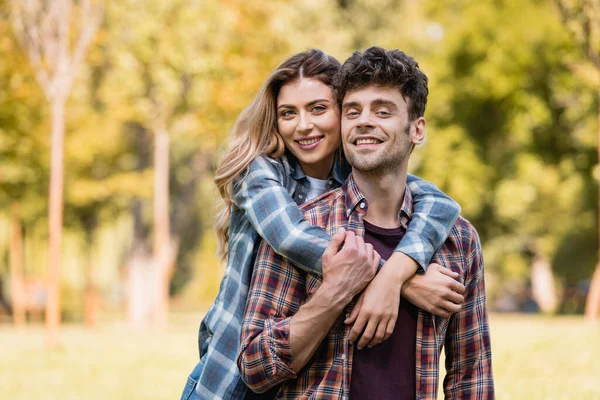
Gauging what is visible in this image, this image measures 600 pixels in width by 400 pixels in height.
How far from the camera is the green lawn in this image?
365 inches

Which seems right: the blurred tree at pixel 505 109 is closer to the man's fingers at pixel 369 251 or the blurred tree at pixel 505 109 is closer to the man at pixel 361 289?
the man at pixel 361 289

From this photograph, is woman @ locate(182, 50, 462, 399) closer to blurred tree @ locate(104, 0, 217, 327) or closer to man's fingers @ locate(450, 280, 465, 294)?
man's fingers @ locate(450, 280, 465, 294)

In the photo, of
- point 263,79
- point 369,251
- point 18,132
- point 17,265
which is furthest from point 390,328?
point 17,265

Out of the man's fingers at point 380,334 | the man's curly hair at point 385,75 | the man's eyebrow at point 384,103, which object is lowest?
the man's fingers at point 380,334

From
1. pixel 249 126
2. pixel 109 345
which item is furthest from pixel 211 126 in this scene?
pixel 249 126

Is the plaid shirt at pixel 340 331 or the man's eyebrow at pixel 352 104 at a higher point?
the man's eyebrow at pixel 352 104

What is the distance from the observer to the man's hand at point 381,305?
2564 mm

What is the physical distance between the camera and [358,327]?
2.58 m

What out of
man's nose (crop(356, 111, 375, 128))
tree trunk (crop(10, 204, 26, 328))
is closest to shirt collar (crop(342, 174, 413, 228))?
man's nose (crop(356, 111, 375, 128))

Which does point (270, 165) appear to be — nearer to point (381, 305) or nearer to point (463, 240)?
point (463, 240)

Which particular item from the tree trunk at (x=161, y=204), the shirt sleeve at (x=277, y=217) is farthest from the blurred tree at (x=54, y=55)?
the shirt sleeve at (x=277, y=217)

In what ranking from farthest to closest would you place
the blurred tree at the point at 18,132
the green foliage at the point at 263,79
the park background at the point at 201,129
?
the green foliage at the point at 263,79
the blurred tree at the point at 18,132
the park background at the point at 201,129

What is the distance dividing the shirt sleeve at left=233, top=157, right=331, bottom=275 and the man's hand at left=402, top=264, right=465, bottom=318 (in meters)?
Result: 0.31

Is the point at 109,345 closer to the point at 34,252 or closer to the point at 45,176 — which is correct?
the point at 45,176
